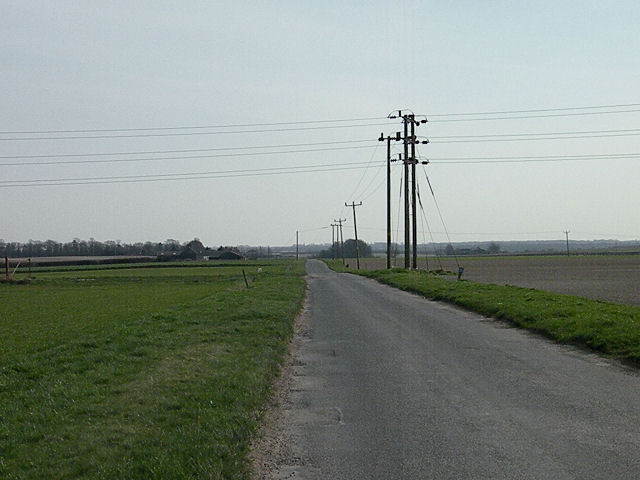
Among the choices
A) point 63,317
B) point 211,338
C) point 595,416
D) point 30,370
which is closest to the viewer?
point 595,416

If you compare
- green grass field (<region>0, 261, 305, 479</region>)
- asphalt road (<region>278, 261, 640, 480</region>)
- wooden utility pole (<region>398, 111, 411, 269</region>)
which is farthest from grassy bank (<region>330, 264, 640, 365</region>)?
wooden utility pole (<region>398, 111, 411, 269</region>)

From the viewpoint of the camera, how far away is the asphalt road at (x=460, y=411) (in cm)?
602

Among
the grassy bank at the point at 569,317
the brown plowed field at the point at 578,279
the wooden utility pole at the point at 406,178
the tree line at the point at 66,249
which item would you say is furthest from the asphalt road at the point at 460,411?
the tree line at the point at 66,249

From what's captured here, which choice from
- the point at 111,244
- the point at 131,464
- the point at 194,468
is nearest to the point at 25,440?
the point at 131,464

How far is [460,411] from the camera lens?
8.01 m

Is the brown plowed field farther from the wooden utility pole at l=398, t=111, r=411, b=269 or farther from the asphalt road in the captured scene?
the asphalt road

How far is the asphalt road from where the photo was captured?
19.7 ft

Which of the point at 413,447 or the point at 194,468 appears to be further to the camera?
the point at 413,447

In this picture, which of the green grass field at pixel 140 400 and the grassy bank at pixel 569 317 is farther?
the grassy bank at pixel 569 317

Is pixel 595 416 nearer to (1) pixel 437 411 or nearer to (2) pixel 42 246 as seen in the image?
(1) pixel 437 411

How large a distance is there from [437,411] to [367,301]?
18.7 m

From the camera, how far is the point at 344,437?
7004 mm

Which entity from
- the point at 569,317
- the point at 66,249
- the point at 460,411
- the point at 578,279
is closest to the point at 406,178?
the point at 578,279

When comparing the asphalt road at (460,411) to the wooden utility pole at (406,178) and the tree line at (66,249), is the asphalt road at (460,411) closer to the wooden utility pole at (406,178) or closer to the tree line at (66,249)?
the wooden utility pole at (406,178)
